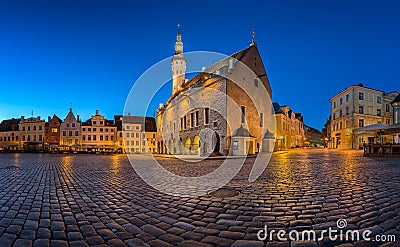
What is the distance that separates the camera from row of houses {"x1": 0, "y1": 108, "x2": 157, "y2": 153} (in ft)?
192

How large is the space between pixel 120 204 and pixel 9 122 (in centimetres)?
8024

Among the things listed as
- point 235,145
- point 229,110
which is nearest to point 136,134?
point 229,110

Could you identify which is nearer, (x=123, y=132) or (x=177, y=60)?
(x=177, y=60)

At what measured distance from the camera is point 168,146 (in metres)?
48.9

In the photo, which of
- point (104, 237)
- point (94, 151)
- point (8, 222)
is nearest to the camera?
point (104, 237)

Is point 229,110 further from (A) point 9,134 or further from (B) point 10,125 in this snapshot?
(B) point 10,125

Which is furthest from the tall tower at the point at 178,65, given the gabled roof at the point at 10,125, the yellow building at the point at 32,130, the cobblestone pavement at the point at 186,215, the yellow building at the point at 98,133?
the cobblestone pavement at the point at 186,215

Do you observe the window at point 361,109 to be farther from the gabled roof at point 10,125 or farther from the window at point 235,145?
the gabled roof at point 10,125

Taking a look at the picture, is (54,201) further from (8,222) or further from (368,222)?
(368,222)

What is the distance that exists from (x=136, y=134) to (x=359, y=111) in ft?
174

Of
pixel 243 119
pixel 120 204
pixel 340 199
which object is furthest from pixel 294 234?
pixel 243 119

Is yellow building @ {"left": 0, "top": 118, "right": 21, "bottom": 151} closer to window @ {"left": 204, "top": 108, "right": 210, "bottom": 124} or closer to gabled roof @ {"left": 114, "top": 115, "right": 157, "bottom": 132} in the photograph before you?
gabled roof @ {"left": 114, "top": 115, "right": 157, "bottom": 132}

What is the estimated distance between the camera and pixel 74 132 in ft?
193

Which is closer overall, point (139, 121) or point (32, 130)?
point (32, 130)
